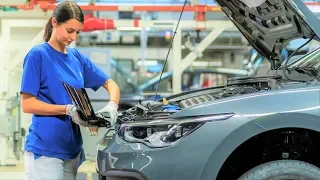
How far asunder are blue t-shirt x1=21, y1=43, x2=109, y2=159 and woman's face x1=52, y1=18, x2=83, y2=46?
0.30ft

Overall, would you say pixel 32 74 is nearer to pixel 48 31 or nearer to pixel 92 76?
pixel 48 31

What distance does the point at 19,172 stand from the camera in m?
5.36

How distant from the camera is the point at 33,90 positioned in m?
2.33

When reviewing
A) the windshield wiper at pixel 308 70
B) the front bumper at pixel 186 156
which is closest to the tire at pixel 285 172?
the front bumper at pixel 186 156

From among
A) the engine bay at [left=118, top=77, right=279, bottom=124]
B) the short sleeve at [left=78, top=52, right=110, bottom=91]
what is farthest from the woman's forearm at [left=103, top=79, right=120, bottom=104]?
the engine bay at [left=118, top=77, right=279, bottom=124]

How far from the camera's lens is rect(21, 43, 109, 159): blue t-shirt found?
7.73ft

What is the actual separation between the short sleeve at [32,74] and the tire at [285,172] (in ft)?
4.13

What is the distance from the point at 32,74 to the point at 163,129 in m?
0.78

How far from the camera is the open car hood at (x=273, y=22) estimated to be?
262 cm

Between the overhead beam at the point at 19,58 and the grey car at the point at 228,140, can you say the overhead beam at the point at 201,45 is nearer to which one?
the overhead beam at the point at 19,58

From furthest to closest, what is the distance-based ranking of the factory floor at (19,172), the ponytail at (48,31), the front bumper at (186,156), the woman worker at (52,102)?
the factory floor at (19,172), the ponytail at (48,31), the woman worker at (52,102), the front bumper at (186,156)

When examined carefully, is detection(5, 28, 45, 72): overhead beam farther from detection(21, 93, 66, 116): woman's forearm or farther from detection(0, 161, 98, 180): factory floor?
detection(21, 93, 66, 116): woman's forearm

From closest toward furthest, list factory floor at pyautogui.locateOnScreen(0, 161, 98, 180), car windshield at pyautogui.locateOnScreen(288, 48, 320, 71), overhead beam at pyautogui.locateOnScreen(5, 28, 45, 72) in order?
car windshield at pyautogui.locateOnScreen(288, 48, 320, 71) → factory floor at pyautogui.locateOnScreen(0, 161, 98, 180) → overhead beam at pyautogui.locateOnScreen(5, 28, 45, 72)

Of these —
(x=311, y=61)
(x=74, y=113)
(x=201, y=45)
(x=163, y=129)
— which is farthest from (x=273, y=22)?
(x=201, y=45)
